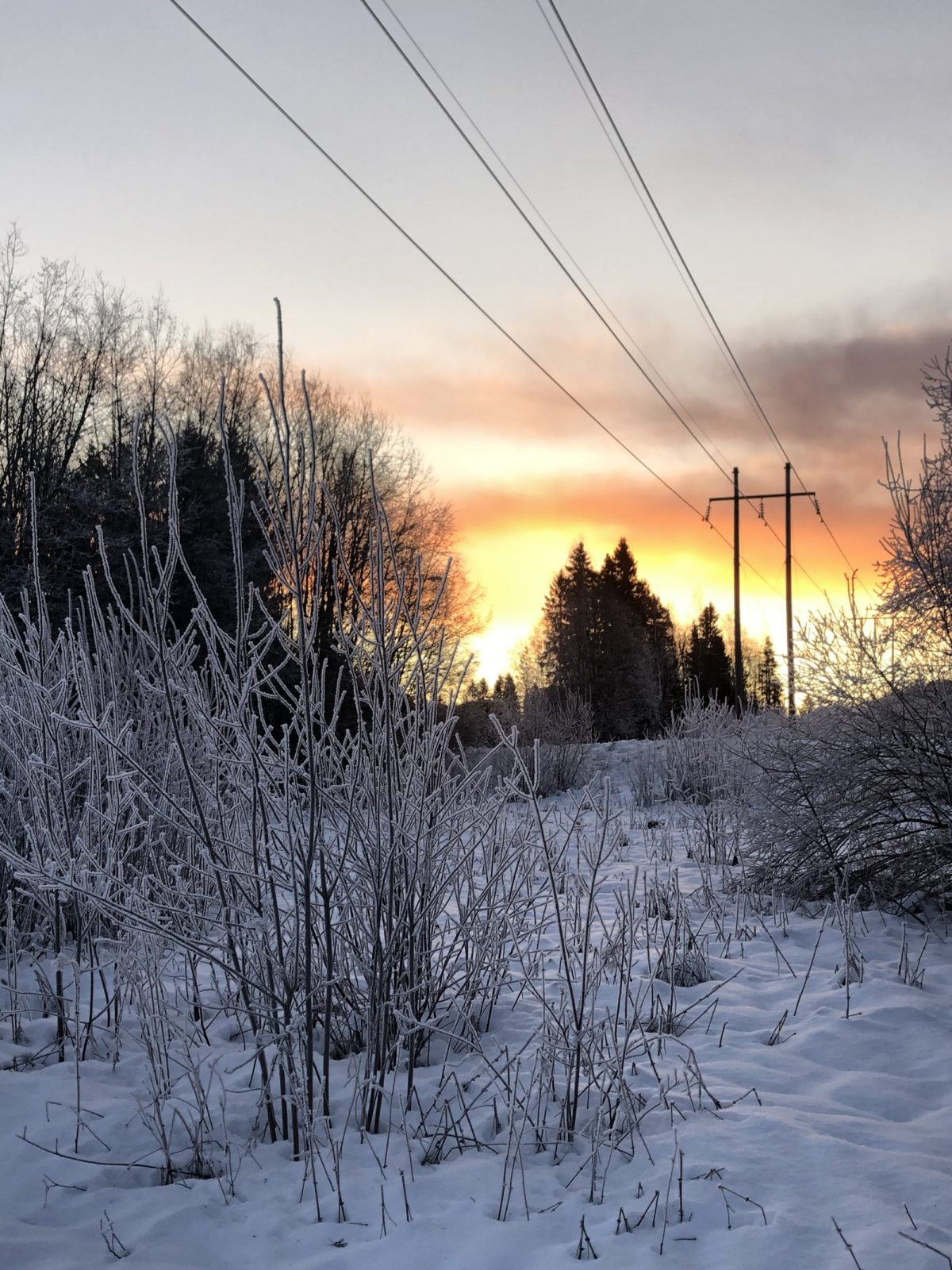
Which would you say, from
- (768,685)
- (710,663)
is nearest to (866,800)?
(768,685)

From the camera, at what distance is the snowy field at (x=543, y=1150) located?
226cm

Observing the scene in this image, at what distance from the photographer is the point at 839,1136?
8.77 feet

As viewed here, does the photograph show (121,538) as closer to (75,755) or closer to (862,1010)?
(75,755)

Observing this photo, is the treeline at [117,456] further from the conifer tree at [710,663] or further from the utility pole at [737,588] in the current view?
the conifer tree at [710,663]

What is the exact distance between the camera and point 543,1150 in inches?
108

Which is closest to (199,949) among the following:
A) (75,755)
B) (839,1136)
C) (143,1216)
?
(143,1216)

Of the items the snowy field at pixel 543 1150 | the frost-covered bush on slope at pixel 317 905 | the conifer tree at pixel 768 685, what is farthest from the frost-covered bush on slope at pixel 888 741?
the frost-covered bush on slope at pixel 317 905

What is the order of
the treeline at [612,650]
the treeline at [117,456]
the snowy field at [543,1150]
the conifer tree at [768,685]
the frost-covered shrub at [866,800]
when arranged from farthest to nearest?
the treeline at [612,650] → the treeline at [117,456] → the conifer tree at [768,685] → the frost-covered shrub at [866,800] → the snowy field at [543,1150]

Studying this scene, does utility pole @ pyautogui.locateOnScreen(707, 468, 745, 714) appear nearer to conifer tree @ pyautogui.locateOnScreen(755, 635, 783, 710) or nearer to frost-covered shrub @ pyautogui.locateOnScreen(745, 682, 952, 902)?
conifer tree @ pyautogui.locateOnScreen(755, 635, 783, 710)

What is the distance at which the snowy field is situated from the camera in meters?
2.26

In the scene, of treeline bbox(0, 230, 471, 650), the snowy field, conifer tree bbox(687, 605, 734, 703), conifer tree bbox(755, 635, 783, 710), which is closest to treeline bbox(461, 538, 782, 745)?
conifer tree bbox(687, 605, 734, 703)

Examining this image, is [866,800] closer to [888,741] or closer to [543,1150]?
[888,741]

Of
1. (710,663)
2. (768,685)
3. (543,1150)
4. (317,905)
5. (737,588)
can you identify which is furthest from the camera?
(710,663)

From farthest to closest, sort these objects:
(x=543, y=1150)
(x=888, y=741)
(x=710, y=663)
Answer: (x=710, y=663) → (x=888, y=741) → (x=543, y=1150)
